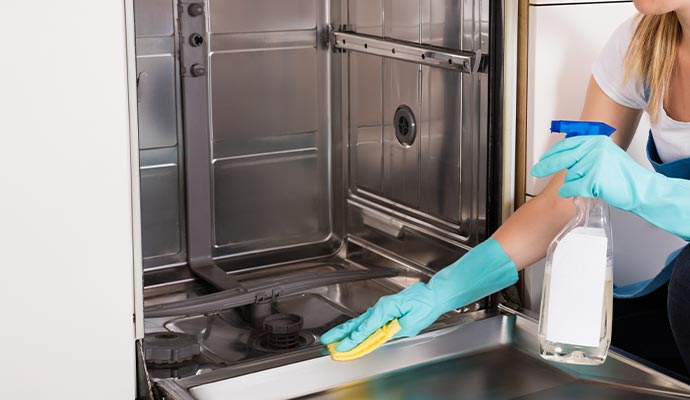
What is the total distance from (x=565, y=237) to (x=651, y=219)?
192 mm

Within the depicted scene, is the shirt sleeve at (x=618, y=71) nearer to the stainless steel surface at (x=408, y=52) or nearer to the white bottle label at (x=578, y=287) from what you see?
the stainless steel surface at (x=408, y=52)

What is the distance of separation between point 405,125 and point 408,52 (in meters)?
0.17

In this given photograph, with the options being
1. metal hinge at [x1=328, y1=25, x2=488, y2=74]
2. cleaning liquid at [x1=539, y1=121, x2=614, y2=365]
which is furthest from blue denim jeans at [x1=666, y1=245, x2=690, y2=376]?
metal hinge at [x1=328, y1=25, x2=488, y2=74]

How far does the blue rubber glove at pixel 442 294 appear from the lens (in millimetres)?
1475

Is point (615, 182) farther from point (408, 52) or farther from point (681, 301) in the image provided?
point (408, 52)

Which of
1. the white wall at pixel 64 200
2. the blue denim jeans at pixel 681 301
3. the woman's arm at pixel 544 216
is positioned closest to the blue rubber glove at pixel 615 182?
the blue denim jeans at pixel 681 301

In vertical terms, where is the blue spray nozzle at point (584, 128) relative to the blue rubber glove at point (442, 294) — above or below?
above

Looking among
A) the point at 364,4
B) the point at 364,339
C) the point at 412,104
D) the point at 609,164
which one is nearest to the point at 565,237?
the point at 609,164

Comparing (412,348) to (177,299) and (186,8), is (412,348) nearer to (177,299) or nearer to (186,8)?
(177,299)

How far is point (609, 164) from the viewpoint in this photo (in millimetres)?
1244

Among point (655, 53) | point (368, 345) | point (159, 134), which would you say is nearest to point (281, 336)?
point (368, 345)

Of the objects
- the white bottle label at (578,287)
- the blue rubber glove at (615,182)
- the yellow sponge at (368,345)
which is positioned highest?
the blue rubber glove at (615,182)

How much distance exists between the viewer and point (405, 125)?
1983mm

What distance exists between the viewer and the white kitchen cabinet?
5.33ft
